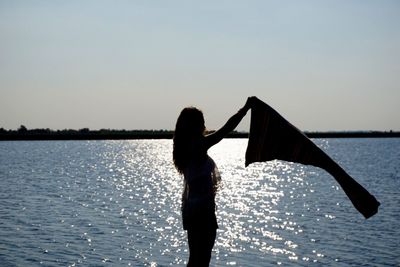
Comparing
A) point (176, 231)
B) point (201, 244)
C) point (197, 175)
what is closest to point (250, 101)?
point (197, 175)

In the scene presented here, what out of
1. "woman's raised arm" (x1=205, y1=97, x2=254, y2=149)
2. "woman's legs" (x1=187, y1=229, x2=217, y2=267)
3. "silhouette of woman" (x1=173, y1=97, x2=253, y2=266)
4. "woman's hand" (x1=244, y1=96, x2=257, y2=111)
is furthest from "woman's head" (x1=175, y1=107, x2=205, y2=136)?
"woman's legs" (x1=187, y1=229, x2=217, y2=267)

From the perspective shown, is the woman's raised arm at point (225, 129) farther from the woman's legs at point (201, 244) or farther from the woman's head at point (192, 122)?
the woman's legs at point (201, 244)

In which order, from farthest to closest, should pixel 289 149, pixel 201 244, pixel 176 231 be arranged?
1. pixel 176 231
2. pixel 289 149
3. pixel 201 244

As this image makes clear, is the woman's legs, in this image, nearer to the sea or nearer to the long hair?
the long hair

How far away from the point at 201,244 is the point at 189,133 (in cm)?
116

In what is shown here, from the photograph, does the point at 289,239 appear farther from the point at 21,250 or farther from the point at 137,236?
the point at 21,250

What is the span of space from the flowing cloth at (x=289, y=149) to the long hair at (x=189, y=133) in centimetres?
66

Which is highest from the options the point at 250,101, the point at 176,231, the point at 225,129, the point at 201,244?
the point at 250,101

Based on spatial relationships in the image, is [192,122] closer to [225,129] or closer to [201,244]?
[225,129]

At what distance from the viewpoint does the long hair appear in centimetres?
630

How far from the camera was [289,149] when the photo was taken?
6.65 m

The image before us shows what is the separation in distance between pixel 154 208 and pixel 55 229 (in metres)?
12.1

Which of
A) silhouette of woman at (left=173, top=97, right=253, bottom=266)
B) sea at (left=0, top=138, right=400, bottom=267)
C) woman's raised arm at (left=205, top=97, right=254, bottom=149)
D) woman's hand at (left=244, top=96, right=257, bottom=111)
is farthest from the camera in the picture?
sea at (left=0, top=138, right=400, bottom=267)

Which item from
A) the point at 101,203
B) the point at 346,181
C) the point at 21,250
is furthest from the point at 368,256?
the point at 101,203
